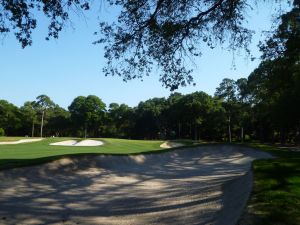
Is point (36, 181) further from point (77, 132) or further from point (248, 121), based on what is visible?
point (77, 132)

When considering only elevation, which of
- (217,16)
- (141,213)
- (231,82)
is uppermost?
(231,82)

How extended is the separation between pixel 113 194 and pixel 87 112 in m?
97.8

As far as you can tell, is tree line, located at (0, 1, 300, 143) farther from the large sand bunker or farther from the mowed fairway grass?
the large sand bunker

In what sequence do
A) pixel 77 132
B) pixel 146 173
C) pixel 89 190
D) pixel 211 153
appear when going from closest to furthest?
pixel 89 190, pixel 146 173, pixel 211 153, pixel 77 132

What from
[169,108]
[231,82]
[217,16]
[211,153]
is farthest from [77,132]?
[217,16]

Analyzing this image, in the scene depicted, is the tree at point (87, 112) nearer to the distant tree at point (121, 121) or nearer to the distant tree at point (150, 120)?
the distant tree at point (121, 121)

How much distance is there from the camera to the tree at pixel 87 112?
112 m

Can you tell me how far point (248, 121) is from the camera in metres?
88.8

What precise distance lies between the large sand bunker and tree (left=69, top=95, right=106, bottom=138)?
88.1m

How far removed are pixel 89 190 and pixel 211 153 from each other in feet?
62.7

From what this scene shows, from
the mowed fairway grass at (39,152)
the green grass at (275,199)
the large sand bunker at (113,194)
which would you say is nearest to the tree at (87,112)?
the mowed fairway grass at (39,152)

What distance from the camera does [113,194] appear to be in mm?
14812

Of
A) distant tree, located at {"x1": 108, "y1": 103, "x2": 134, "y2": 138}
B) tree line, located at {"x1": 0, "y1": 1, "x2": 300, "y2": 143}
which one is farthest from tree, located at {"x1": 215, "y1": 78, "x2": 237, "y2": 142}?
distant tree, located at {"x1": 108, "y1": 103, "x2": 134, "y2": 138}

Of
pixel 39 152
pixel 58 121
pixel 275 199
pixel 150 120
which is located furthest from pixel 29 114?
pixel 275 199
